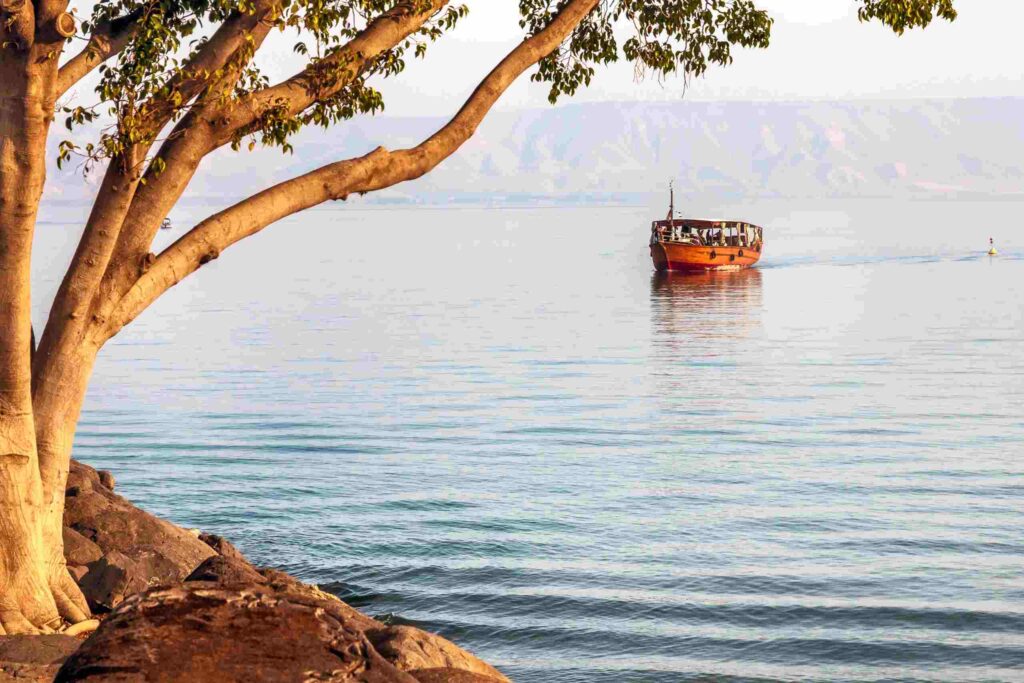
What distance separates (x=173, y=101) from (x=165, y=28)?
0.82 metres

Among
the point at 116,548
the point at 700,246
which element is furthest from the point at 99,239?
the point at 700,246

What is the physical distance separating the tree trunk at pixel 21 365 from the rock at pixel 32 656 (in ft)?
2.32

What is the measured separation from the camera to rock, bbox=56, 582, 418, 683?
638cm

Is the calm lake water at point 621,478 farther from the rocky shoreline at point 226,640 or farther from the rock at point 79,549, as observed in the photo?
the rocky shoreline at point 226,640

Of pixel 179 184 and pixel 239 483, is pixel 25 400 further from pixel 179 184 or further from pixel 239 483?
pixel 239 483

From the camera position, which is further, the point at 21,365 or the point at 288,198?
the point at 288,198

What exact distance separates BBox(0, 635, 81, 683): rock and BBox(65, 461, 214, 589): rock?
109 inches

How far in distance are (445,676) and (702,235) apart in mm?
89116

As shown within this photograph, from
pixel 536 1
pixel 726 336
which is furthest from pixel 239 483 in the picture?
pixel 726 336

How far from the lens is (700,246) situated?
92375 mm

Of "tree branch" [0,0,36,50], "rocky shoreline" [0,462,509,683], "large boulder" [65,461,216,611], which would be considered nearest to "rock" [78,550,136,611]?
"large boulder" [65,461,216,611]

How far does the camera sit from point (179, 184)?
11.2 metres

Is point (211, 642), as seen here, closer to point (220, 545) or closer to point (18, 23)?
point (18, 23)

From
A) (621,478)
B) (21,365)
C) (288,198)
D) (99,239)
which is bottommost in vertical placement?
(621,478)
